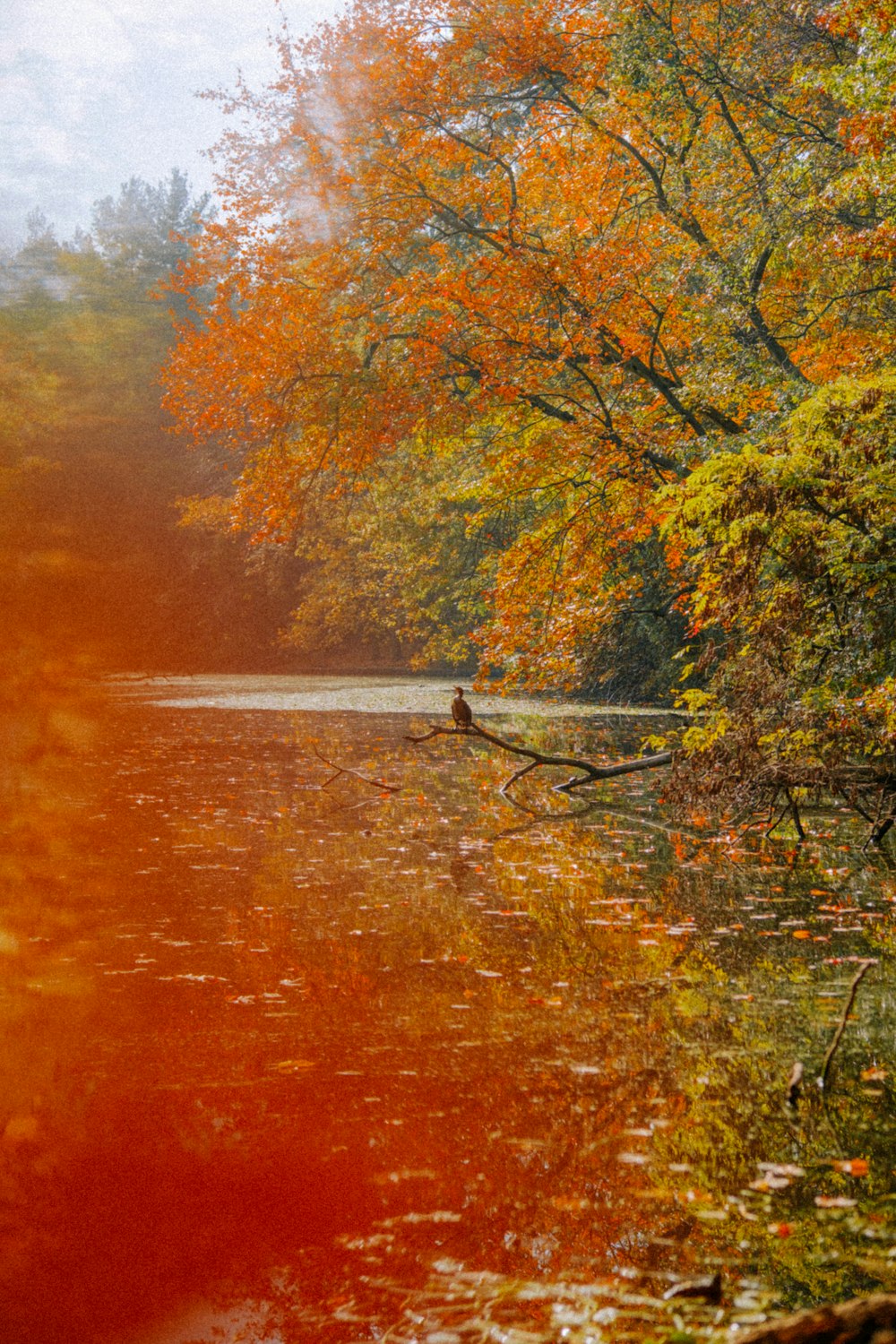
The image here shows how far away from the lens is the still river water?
132 inches

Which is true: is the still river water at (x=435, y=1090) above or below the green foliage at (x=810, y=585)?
below

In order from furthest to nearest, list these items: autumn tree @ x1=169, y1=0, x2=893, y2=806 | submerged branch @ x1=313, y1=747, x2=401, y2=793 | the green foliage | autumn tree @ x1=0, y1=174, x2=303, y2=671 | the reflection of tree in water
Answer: autumn tree @ x1=0, y1=174, x2=303, y2=671 → autumn tree @ x1=169, y1=0, x2=893, y2=806 → submerged branch @ x1=313, y1=747, x2=401, y2=793 → the green foliage → the reflection of tree in water

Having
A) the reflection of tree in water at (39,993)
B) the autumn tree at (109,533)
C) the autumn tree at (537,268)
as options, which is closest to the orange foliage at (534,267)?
the autumn tree at (537,268)

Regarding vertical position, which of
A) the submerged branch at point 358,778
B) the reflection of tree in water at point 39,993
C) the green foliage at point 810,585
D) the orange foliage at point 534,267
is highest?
the orange foliage at point 534,267

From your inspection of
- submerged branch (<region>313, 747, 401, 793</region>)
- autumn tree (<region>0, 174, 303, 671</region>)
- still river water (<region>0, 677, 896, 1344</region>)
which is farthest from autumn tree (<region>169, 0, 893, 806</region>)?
autumn tree (<region>0, 174, 303, 671</region>)

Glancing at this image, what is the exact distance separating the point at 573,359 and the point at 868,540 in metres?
7.89

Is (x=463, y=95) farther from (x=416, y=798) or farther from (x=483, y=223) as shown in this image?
(x=416, y=798)

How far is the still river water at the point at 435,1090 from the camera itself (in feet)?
11.0

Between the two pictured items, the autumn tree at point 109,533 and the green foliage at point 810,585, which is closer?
the green foliage at point 810,585

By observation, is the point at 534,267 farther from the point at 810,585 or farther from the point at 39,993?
the point at 39,993

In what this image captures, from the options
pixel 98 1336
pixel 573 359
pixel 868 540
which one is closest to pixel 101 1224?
pixel 98 1336

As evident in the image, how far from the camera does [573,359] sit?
15.1m

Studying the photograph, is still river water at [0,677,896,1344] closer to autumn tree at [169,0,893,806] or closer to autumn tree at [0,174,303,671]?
autumn tree at [169,0,893,806]

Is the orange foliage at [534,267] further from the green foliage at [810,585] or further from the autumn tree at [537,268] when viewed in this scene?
the green foliage at [810,585]
